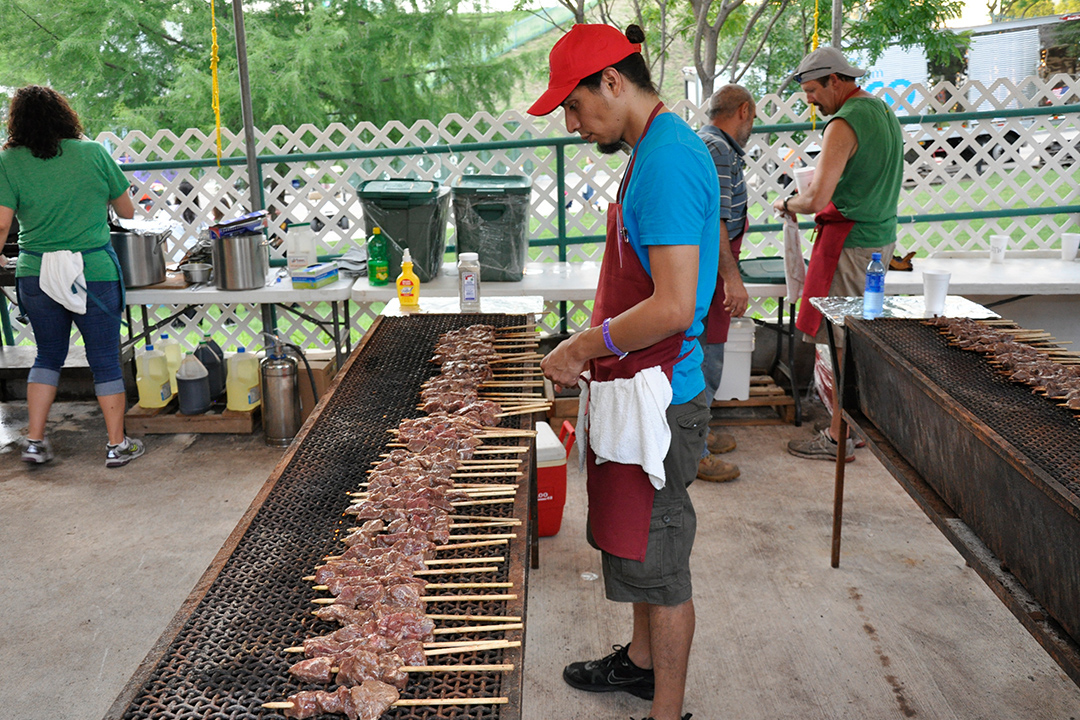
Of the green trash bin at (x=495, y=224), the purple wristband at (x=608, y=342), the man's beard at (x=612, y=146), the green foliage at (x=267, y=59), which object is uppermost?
the green foliage at (x=267, y=59)

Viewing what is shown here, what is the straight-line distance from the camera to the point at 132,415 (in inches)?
231

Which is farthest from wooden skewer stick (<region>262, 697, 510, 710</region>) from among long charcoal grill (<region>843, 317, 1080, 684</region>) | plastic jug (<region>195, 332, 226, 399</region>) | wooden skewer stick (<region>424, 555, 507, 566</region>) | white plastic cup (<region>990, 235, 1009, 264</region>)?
white plastic cup (<region>990, 235, 1009, 264</region>)

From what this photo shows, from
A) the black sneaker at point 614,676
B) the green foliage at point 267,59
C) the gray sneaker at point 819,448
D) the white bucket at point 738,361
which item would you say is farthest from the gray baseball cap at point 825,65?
the green foliage at point 267,59

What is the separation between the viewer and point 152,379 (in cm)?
592

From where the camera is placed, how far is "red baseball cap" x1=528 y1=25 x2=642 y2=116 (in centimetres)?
226

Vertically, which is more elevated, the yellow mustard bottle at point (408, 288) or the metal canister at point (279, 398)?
the yellow mustard bottle at point (408, 288)

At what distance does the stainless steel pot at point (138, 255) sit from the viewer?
18.5 ft

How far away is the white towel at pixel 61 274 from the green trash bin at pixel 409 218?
1669 mm

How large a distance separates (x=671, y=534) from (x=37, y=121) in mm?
Result: 4193

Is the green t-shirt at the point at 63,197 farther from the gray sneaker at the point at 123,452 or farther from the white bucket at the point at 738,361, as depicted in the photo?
the white bucket at the point at 738,361

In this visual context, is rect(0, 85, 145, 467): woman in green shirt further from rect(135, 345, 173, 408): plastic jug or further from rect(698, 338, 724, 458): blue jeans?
rect(698, 338, 724, 458): blue jeans

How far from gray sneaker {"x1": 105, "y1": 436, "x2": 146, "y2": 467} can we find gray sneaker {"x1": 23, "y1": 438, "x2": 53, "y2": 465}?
1.11 feet

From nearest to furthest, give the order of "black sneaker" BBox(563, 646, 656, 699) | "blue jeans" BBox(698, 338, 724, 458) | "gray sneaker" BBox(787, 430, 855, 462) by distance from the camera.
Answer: "black sneaker" BBox(563, 646, 656, 699)
"blue jeans" BBox(698, 338, 724, 458)
"gray sneaker" BBox(787, 430, 855, 462)

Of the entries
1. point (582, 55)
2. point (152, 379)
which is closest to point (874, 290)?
point (582, 55)
